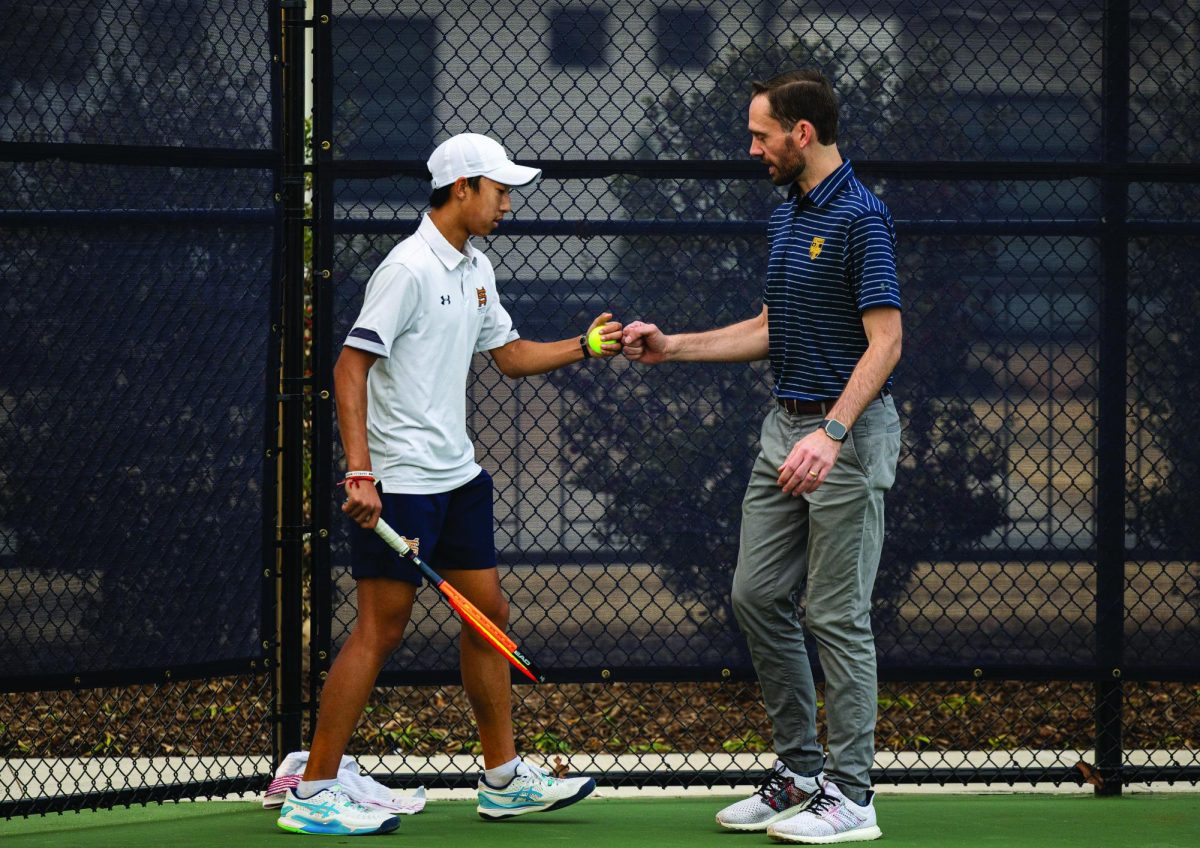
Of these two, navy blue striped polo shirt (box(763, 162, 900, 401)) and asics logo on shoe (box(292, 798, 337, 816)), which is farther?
asics logo on shoe (box(292, 798, 337, 816))

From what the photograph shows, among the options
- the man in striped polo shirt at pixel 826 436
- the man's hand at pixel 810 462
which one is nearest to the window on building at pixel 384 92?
the man in striped polo shirt at pixel 826 436

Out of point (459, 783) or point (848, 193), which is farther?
point (459, 783)

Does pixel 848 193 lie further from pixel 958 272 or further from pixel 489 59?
A: pixel 489 59

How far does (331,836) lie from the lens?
4.50 m

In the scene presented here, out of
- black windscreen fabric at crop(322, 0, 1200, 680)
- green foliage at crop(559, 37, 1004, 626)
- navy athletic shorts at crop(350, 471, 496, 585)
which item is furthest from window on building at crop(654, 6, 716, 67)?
navy athletic shorts at crop(350, 471, 496, 585)

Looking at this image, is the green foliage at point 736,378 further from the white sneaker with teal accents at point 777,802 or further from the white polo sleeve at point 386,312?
the white polo sleeve at point 386,312

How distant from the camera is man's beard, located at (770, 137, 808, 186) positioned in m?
4.37

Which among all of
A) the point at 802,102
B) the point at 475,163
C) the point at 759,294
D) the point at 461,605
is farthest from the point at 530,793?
the point at 802,102

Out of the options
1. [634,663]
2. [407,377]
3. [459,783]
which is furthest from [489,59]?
[459,783]

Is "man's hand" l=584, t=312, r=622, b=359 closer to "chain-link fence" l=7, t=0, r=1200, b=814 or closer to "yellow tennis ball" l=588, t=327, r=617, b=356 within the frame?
"yellow tennis ball" l=588, t=327, r=617, b=356

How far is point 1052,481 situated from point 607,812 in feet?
5.98

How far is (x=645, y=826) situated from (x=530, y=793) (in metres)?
0.37

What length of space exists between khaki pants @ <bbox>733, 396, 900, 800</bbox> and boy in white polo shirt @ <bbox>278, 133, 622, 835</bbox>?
28.1 inches

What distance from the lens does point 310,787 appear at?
4.50 m
